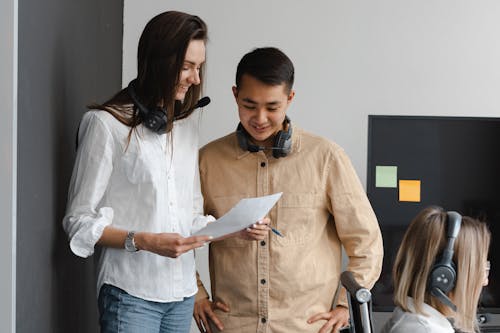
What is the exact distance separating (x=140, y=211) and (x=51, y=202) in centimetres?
29

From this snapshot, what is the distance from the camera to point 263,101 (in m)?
2.27

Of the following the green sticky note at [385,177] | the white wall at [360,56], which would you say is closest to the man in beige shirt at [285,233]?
the green sticky note at [385,177]

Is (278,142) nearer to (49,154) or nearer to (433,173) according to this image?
(49,154)

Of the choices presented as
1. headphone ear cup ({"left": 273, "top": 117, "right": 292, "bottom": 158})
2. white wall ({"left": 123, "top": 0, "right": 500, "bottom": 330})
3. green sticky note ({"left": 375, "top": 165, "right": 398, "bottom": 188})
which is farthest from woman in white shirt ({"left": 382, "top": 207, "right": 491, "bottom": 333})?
white wall ({"left": 123, "top": 0, "right": 500, "bottom": 330})

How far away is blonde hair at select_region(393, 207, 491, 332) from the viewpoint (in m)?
1.99

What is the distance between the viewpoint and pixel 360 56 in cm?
400

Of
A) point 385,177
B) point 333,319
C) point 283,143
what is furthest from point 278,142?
point 385,177

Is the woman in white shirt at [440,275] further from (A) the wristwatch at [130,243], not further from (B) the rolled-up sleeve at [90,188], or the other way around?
(B) the rolled-up sleeve at [90,188]

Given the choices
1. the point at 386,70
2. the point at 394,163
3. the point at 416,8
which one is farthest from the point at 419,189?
the point at 416,8

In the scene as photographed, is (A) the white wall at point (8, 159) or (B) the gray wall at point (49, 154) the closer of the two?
(A) the white wall at point (8, 159)

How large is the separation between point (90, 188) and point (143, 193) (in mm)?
151

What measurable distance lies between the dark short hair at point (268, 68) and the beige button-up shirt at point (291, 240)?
0.76 feet

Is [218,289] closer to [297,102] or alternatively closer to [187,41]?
[187,41]

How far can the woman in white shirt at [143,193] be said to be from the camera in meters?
1.94
